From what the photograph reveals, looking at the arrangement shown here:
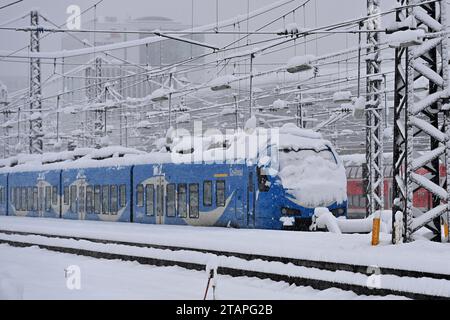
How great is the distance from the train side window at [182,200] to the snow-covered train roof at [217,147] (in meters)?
0.81

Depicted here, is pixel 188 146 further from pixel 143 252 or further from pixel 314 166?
pixel 143 252

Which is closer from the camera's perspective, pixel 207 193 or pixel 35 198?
pixel 207 193

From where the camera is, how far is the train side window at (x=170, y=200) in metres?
20.9

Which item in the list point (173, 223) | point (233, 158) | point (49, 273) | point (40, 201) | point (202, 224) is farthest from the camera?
point (40, 201)

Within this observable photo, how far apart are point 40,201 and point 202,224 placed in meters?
12.5

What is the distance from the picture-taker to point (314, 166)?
18281 mm

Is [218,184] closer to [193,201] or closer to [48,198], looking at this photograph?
[193,201]

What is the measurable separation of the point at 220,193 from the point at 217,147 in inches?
55.6

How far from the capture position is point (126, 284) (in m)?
11.5

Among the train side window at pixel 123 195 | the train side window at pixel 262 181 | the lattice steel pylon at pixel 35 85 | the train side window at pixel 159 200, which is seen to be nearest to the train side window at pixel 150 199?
the train side window at pixel 159 200

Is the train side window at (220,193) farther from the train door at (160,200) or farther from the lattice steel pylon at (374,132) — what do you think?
the lattice steel pylon at (374,132)

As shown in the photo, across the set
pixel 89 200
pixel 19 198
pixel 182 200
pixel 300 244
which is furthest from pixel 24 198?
pixel 300 244
